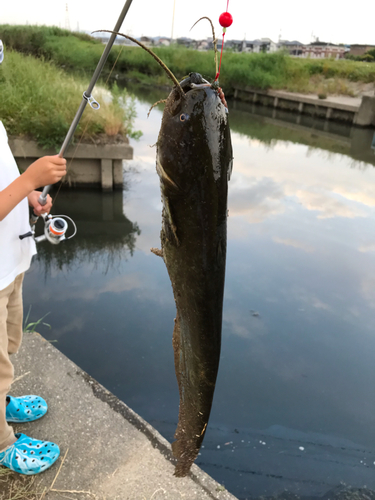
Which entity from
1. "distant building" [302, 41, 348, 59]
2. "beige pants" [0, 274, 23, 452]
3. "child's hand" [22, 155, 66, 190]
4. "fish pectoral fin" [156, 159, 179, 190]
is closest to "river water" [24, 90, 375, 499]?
"beige pants" [0, 274, 23, 452]

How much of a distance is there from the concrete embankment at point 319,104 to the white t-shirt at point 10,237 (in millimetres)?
17683

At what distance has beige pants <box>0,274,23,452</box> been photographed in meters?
1.90

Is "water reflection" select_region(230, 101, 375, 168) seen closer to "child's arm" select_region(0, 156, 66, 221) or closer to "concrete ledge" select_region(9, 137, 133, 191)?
"concrete ledge" select_region(9, 137, 133, 191)

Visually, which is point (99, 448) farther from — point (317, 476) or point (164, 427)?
point (317, 476)

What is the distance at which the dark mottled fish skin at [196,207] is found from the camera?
884 millimetres

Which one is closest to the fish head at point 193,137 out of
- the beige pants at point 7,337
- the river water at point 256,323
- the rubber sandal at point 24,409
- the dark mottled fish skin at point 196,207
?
the dark mottled fish skin at point 196,207

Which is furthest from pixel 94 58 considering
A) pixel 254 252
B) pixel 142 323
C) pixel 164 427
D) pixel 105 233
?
pixel 164 427

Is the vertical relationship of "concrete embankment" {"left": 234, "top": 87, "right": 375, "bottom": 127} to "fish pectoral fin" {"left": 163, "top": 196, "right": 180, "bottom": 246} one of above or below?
below

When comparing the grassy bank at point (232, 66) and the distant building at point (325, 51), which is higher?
the distant building at point (325, 51)

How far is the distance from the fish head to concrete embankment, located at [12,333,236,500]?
1824 mm

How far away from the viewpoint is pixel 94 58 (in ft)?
65.1

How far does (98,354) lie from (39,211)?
2.06 metres

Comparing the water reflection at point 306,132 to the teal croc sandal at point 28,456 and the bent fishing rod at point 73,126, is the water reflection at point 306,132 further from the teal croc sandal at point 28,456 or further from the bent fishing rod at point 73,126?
the teal croc sandal at point 28,456

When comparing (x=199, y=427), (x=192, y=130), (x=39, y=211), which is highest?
(x=192, y=130)
